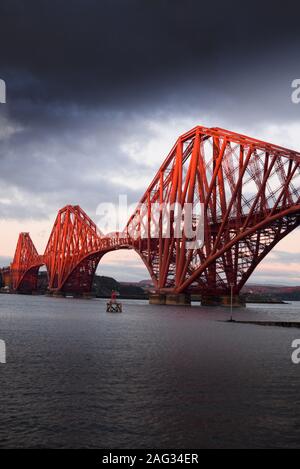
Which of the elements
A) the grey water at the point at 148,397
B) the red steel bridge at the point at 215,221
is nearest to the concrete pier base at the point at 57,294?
the red steel bridge at the point at 215,221

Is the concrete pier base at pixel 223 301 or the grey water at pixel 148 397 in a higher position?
the concrete pier base at pixel 223 301

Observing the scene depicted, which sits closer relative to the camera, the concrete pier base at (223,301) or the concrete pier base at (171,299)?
the concrete pier base at (171,299)

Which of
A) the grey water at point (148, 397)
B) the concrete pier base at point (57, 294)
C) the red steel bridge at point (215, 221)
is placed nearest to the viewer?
the grey water at point (148, 397)

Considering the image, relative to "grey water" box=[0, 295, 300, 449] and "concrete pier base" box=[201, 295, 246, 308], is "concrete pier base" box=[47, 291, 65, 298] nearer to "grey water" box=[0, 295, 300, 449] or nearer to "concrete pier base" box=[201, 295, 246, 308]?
"concrete pier base" box=[201, 295, 246, 308]

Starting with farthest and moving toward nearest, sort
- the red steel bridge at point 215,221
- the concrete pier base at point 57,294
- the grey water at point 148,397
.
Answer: the concrete pier base at point 57,294 < the red steel bridge at point 215,221 < the grey water at point 148,397

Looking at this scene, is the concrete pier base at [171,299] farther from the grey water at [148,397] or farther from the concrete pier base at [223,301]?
the grey water at [148,397]

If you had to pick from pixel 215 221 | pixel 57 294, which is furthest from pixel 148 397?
pixel 57 294

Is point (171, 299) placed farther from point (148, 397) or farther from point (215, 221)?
point (148, 397)
